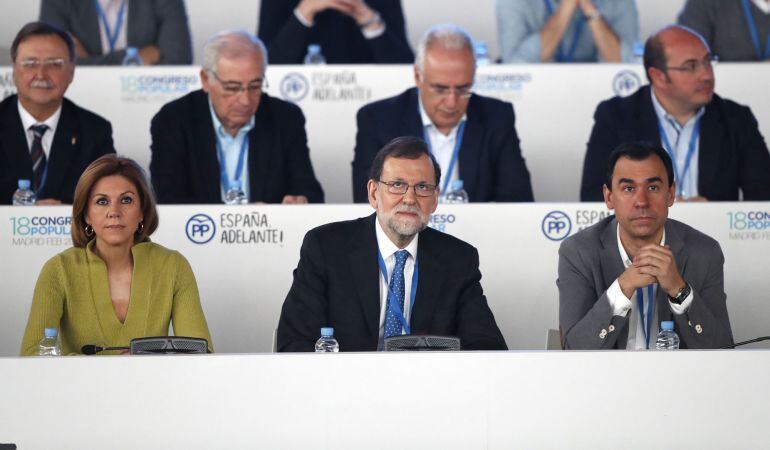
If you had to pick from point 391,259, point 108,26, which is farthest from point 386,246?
point 108,26

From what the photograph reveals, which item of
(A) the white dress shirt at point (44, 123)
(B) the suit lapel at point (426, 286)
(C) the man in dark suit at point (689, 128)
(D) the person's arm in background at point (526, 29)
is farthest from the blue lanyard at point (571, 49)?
(B) the suit lapel at point (426, 286)

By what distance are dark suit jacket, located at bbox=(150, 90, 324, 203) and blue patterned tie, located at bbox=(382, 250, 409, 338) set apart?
1.36 m

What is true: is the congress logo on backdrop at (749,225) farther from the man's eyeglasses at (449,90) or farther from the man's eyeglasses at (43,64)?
the man's eyeglasses at (43,64)

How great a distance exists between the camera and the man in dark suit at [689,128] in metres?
5.71

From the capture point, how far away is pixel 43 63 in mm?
5715

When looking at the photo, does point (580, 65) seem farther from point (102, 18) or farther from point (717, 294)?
point (102, 18)

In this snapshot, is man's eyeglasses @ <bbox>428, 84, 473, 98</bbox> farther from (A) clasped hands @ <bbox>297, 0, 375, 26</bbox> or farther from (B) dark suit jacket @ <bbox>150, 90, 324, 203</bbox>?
(A) clasped hands @ <bbox>297, 0, 375, 26</bbox>

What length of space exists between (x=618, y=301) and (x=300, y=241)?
135 cm

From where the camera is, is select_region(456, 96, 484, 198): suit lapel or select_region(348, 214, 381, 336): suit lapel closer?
select_region(348, 214, 381, 336): suit lapel

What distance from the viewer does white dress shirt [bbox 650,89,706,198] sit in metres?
5.74

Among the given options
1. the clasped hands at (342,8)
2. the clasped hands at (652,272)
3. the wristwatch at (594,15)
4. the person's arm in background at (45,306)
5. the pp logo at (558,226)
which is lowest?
the person's arm in background at (45,306)

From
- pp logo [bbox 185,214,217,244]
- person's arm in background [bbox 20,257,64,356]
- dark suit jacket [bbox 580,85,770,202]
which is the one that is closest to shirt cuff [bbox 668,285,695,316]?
dark suit jacket [bbox 580,85,770,202]

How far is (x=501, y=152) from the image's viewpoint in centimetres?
575

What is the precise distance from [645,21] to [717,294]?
159 inches
